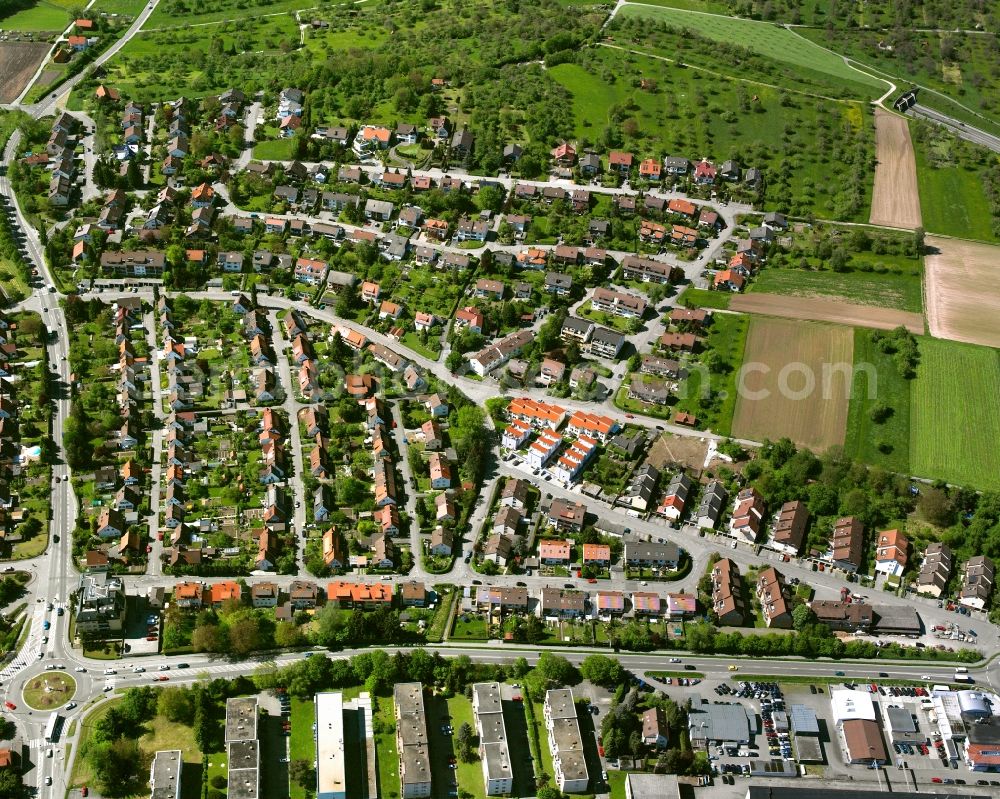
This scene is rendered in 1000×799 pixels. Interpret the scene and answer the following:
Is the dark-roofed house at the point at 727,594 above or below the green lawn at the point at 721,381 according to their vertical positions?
below

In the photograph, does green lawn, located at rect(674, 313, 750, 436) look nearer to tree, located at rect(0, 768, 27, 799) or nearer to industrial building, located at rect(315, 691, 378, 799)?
industrial building, located at rect(315, 691, 378, 799)

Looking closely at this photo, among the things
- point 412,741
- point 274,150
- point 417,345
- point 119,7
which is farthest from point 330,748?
point 119,7

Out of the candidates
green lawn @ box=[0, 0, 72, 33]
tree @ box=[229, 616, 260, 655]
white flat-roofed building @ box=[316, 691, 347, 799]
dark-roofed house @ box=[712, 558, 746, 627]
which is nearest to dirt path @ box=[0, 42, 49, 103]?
green lawn @ box=[0, 0, 72, 33]

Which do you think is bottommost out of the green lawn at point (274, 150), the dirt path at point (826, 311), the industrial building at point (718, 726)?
the industrial building at point (718, 726)

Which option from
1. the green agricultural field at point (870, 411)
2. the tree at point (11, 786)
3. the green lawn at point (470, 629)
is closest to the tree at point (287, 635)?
the green lawn at point (470, 629)

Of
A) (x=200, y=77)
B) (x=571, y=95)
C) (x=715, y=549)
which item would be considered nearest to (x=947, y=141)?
(x=571, y=95)

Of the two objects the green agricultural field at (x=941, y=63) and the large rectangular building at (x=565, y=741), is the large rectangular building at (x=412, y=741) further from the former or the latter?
the green agricultural field at (x=941, y=63)

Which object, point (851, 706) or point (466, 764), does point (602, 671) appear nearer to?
point (466, 764)

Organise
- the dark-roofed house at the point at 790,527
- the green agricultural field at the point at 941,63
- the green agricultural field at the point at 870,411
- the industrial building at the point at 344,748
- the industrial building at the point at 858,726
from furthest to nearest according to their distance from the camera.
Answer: the green agricultural field at the point at 941,63 < the green agricultural field at the point at 870,411 < the dark-roofed house at the point at 790,527 < the industrial building at the point at 858,726 < the industrial building at the point at 344,748
